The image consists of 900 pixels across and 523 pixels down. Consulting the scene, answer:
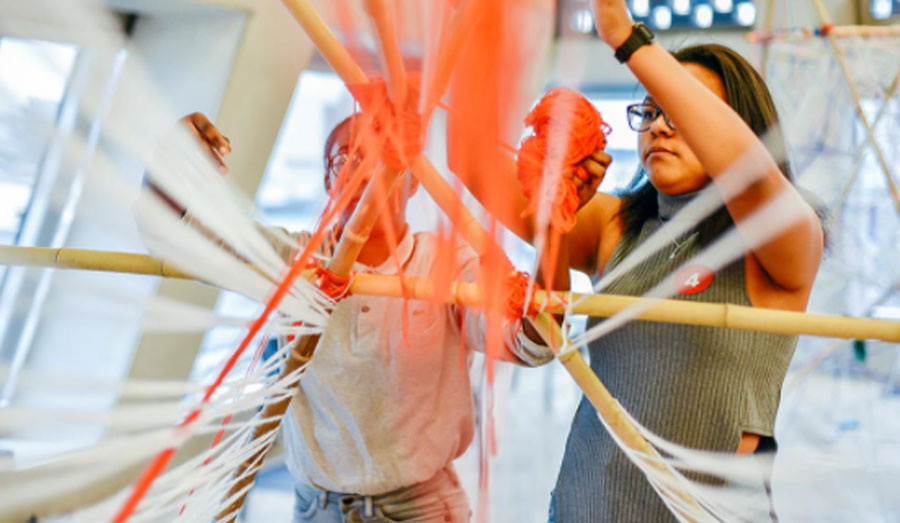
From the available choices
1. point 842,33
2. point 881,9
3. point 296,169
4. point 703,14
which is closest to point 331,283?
point 296,169

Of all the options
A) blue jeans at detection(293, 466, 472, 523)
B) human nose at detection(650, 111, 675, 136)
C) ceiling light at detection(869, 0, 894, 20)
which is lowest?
blue jeans at detection(293, 466, 472, 523)

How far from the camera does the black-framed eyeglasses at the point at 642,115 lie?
79 cm

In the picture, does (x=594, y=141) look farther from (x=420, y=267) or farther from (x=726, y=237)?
(x=420, y=267)

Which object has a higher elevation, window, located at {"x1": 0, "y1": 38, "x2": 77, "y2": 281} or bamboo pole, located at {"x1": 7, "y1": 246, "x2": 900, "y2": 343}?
window, located at {"x1": 0, "y1": 38, "x2": 77, "y2": 281}

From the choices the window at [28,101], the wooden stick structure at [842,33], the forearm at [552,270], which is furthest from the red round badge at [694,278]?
the wooden stick structure at [842,33]

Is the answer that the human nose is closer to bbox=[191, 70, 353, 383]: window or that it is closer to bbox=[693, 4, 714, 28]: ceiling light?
bbox=[191, 70, 353, 383]: window

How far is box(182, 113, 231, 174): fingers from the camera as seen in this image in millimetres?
833

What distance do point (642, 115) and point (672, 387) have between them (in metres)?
0.27

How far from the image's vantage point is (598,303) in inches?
29.5

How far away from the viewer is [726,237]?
0.79m

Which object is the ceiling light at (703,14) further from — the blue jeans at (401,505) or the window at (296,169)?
the blue jeans at (401,505)

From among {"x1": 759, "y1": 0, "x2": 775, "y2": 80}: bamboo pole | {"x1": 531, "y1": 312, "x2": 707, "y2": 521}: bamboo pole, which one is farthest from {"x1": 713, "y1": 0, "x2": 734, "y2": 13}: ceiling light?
{"x1": 531, "y1": 312, "x2": 707, "y2": 521}: bamboo pole

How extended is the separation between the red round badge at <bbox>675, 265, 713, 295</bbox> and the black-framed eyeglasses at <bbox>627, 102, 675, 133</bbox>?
0.48ft

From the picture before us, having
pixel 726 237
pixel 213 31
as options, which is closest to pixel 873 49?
pixel 213 31
